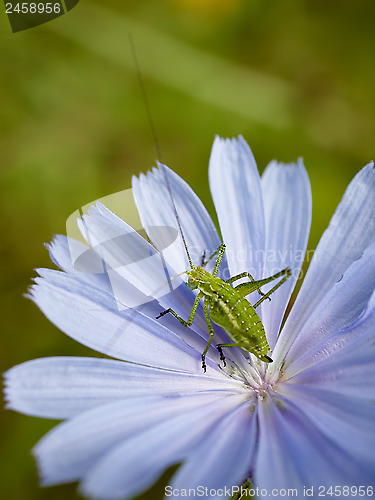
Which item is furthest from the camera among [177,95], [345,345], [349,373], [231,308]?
[177,95]

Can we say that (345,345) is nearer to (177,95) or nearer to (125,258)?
(125,258)

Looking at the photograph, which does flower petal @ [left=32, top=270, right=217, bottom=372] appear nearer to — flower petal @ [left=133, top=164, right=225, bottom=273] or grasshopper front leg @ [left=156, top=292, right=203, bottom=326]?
grasshopper front leg @ [left=156, top=292, right=203, bottom=326]

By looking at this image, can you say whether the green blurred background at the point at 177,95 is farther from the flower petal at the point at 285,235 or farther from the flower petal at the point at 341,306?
the flower petal at the point at 341,306

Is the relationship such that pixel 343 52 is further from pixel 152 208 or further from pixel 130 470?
pixel 130 470

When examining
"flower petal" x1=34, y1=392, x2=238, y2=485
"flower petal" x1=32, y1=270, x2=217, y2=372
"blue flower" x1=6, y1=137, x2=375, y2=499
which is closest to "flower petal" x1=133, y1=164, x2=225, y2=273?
"blue flower" x1=6, y1=137, x2=375, y2=499

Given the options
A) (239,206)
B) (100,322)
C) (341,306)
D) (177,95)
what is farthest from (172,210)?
(177,95)

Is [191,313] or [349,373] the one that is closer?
[349,373]
